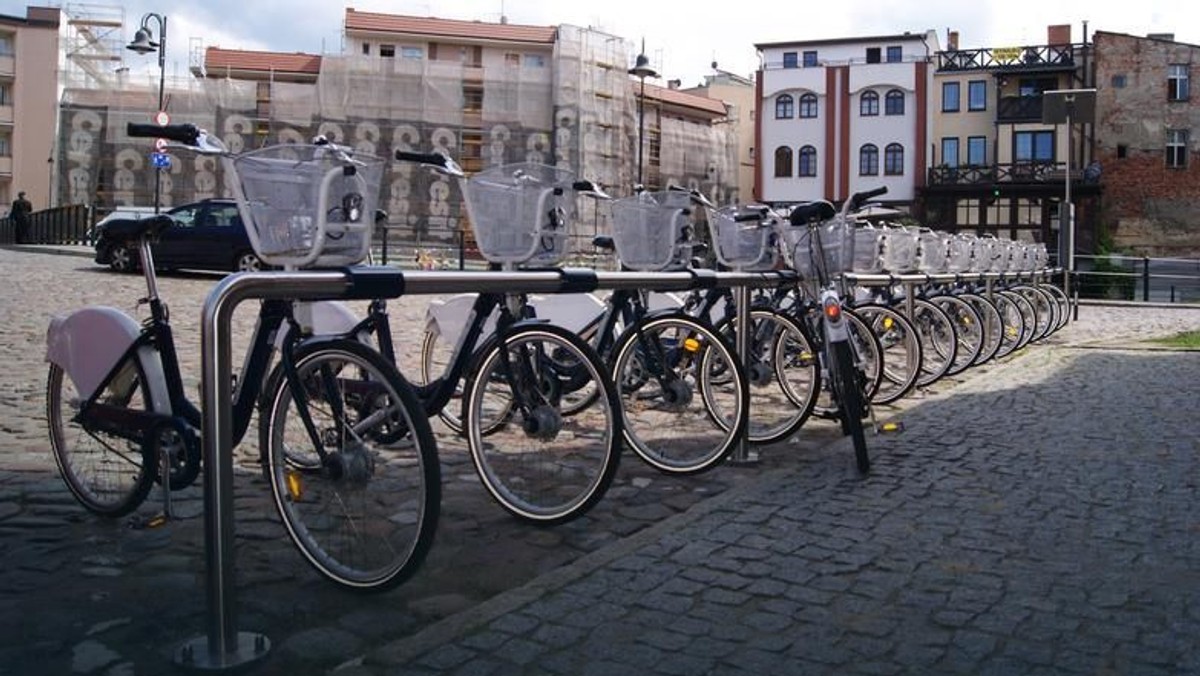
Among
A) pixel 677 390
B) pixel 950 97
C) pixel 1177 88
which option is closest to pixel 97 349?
pixel 677 390

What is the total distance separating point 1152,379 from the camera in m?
10.5

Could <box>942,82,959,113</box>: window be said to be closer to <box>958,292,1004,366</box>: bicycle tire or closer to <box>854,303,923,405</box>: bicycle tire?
<box>958,292,1004,366</box>: bicycle tire

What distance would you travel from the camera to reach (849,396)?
6.02 meters

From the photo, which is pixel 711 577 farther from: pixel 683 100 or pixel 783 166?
pixel 683 100

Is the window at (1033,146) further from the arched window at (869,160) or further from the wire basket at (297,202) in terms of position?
the wire basket at (297,202)

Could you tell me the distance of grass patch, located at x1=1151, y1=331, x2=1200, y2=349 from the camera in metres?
14.4

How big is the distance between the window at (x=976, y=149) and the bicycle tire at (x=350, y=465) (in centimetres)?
6059

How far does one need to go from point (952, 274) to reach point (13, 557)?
9.04 meters

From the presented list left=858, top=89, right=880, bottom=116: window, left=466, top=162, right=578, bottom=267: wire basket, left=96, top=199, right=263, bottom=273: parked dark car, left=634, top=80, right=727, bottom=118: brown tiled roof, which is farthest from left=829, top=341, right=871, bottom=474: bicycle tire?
left=634, top=80, right=727, bottom=118: brown tiled roof

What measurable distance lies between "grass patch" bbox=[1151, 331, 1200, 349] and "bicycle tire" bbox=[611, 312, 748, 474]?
33.7 ft

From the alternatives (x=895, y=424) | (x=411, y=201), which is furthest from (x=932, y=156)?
(x=895, y=424)

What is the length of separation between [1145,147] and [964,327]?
5283 centimetres

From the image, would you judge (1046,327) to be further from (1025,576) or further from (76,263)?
(76,263)

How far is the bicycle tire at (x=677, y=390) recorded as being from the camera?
589cm
